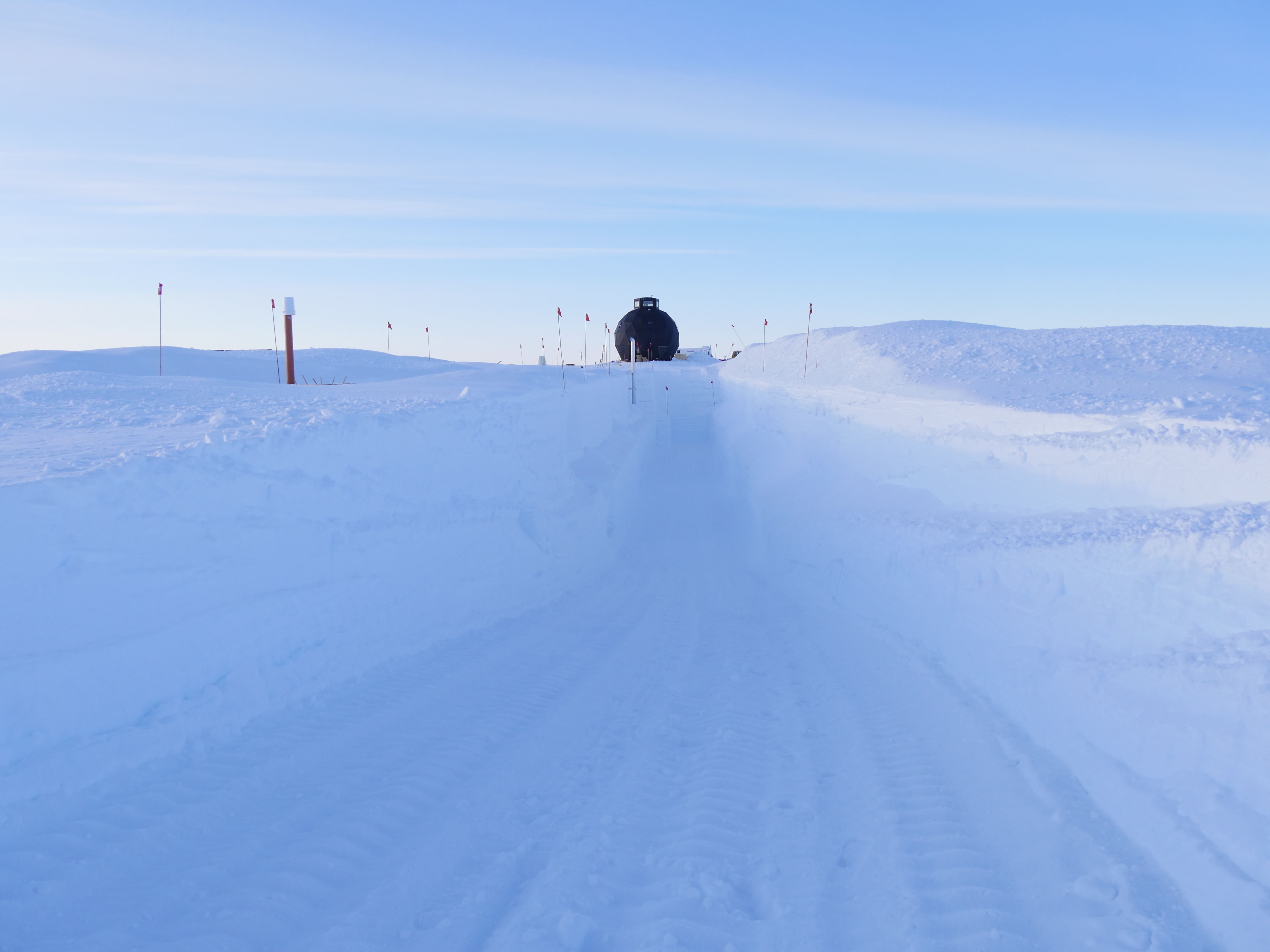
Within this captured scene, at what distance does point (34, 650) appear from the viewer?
13.1 ft

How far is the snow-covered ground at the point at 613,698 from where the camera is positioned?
3217 mm

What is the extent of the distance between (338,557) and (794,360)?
18.3 m

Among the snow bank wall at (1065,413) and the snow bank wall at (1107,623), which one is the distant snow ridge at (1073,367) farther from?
the snow bank wall at (1107,623)

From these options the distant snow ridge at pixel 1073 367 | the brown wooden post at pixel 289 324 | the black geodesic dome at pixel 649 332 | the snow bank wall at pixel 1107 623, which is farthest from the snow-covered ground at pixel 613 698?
the black geodesic dome at pixel 649 332

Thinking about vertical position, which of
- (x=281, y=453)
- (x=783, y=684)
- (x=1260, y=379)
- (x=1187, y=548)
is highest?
(x=1260, y=379)

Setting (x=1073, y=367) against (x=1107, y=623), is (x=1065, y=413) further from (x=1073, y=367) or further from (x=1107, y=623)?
(x=1073, y=367)

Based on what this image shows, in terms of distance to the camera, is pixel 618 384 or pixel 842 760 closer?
pixel 842 760

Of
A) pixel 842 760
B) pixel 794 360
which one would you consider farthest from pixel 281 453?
pixel 794 360

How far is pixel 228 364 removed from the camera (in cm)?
2273

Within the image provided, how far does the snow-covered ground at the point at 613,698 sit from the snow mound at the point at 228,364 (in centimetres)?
1044

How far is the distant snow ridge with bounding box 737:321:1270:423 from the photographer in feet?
28.1

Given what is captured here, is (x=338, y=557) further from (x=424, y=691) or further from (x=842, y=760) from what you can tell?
(x=842, y=760)

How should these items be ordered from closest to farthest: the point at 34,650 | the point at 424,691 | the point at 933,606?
the point at 34,650 → the point at 424,691 → the point at 933,606

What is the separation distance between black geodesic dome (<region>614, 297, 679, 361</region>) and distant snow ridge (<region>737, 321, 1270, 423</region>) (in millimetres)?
15744
